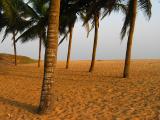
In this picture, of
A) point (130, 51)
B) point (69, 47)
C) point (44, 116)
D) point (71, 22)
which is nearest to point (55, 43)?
point (44, 116)

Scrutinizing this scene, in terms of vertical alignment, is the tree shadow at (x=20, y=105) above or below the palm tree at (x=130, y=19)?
below

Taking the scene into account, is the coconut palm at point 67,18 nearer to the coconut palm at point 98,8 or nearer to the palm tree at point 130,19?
the coconut palm at point 98,8

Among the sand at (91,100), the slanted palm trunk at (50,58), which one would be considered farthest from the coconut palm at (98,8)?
the slanted palm trunk at (50,58)

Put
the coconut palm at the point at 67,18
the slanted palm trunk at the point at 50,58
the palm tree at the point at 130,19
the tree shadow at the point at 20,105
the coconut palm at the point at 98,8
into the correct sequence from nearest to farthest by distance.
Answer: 1. the slanted palm trunk at the point at 50,58
2. the tree shadow at the point at 20,105
3. the palm tree at the point at 130,19
4. the coconut palm at the point at 98,8
5. the coconut palm at the point at 67,18

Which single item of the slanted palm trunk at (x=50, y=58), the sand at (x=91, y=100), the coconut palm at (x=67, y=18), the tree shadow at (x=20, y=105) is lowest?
the tree shadow at (x=20, y=105)

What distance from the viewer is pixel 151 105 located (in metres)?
11.5

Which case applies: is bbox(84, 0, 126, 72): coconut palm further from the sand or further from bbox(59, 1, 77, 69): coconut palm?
the sand

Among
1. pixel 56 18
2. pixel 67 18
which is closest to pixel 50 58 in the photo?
pixel 56 18

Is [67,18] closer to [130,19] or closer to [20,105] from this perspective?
[130,19]

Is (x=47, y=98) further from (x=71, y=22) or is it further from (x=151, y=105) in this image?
(x=71, y=22)

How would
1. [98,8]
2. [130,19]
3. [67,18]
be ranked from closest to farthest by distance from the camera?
[130,19] → [98,8] → [67,18]

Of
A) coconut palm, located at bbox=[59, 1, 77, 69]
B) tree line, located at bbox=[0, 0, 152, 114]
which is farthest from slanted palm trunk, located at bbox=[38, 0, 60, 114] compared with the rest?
coconut palm, located at bbox=[59, 1, 77, 69]

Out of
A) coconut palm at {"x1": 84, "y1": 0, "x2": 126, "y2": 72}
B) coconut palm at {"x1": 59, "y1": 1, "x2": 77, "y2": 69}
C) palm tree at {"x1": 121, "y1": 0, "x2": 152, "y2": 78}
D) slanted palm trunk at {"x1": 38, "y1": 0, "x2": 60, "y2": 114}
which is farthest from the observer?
coconut palm at {"x1": 59, "y1": 1, "x2": 77, "y2": 69}

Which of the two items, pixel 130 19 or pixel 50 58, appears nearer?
pixel 50 58
